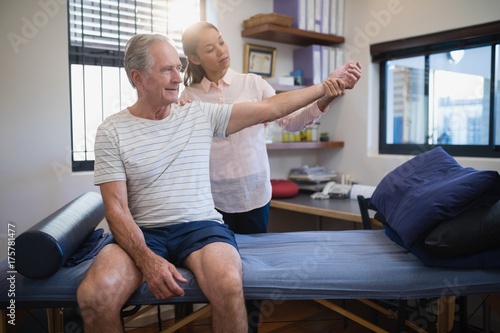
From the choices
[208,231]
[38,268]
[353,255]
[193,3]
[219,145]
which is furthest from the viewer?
[193,3]

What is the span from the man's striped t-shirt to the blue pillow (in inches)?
28.4

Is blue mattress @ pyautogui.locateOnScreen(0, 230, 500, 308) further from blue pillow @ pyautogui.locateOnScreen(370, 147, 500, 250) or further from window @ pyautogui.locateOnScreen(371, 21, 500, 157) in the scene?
window @ pyautogui.locateOnScreen(371, 21, 500, 157)

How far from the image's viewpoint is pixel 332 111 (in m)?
3.42

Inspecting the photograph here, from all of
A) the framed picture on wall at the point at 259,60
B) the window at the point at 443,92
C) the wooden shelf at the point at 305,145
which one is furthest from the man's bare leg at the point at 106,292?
the window at the point at 443,92

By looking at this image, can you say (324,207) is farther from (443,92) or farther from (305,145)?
(443,92)

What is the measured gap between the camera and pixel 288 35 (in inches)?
120

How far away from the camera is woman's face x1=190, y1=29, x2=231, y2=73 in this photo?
1.94 metres

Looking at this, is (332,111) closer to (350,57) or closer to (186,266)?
(350,57)

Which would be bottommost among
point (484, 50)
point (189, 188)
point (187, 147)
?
point (189, 188)

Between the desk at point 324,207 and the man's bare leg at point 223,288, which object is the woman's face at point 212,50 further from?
the desk at point 324,207

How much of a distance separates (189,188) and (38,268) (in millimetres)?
550

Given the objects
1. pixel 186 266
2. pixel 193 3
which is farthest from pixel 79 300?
pixel 193 3

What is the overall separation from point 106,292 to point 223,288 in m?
0.35

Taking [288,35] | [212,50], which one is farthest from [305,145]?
[212,50]
